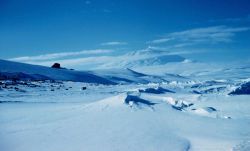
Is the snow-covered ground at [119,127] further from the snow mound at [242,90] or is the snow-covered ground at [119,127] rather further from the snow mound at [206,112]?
the snow mound at [242,90]

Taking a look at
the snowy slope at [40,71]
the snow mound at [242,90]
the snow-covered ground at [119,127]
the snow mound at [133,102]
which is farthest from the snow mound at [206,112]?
the snowy slope at [40,71]

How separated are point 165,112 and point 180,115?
673 millimetres

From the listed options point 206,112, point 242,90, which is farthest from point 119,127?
point 242,90

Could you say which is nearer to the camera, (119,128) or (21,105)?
(119,128)

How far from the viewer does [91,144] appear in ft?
26.3

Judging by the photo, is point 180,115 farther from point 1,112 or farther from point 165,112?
point 1,112

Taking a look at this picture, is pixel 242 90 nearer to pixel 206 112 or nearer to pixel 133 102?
pixel 206 112

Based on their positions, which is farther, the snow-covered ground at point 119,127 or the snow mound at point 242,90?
the snow mound at point 242,90

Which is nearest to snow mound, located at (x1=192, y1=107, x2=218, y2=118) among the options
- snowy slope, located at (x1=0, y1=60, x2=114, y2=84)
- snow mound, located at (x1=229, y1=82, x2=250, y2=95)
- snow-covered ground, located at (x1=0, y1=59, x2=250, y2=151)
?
snow-covered ground, located at (x1=0, y1=59, x2=250, y2=151)

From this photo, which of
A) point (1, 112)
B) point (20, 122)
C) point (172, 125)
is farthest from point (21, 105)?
point (172, 125)

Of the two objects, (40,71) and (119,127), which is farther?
(40,71)

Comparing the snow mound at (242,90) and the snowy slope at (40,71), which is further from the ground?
the snowy slope at (40,71)

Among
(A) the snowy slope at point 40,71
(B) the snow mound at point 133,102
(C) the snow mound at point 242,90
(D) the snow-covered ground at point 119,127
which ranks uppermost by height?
(A) the snowy slope at point 40,71

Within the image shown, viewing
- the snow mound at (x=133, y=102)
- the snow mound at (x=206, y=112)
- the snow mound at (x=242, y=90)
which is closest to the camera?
the snow mound at (x=206, y=112)
